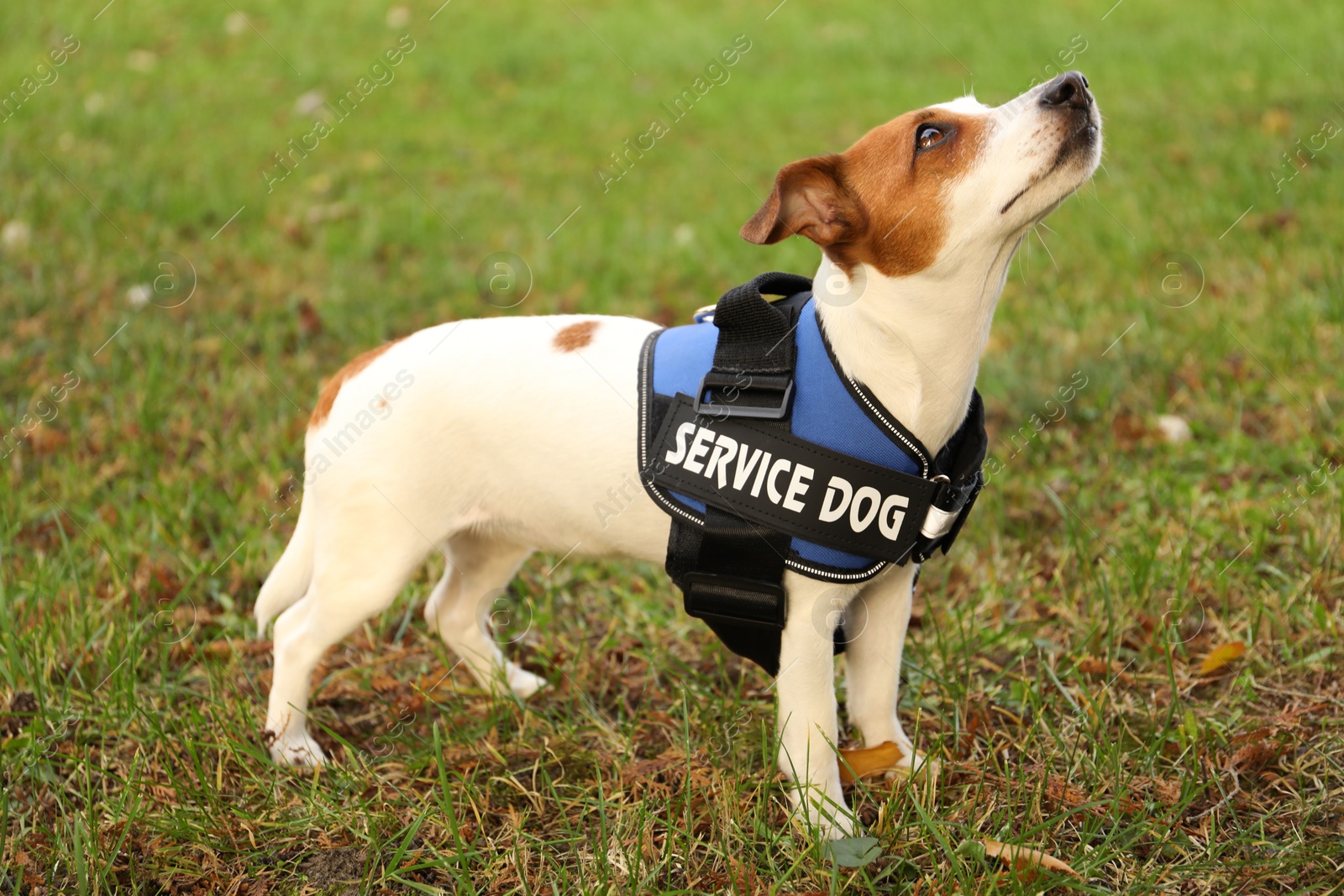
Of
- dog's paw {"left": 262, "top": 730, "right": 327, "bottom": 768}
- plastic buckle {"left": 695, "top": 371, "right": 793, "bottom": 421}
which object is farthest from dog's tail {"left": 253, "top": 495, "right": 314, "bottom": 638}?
plastic buckle {"left": 695, "top": 371, "right": 793, "bottom": 421}

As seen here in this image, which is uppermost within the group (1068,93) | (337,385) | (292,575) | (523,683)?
(1068,93)

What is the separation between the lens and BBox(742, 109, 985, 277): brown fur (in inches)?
86.0

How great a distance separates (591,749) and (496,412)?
0.95 m

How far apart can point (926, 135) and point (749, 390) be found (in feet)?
2.11

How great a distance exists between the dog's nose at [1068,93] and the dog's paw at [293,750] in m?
2.32

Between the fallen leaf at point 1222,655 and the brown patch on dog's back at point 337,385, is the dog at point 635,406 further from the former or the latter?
the fallen leaf at point 1222,655

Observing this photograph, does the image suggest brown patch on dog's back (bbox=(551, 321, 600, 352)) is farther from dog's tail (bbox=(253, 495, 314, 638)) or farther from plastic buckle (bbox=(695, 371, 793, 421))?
dog's tail (bbox=(253, 495, 314, 638))

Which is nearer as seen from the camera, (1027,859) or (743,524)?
(1027,859)

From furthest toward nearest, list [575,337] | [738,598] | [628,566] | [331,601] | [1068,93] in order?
[628,566]
[331,601]
[575,337]
[738,598]
[1068,93]

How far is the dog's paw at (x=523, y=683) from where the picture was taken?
122 inches

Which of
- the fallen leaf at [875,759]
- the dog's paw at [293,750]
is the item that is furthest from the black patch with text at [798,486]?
the dog's paw at [293,750]

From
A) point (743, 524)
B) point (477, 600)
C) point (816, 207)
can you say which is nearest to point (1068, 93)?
point (816, 207)

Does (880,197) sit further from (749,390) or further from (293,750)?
(293,750)

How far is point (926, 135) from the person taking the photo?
2223 millimetres
